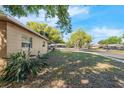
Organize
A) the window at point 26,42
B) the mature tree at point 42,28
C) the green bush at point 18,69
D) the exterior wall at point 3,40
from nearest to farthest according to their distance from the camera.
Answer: the green bush at point 18,69 → the exterior wall at point 3,40 → the window at point 26,42 → the mature tree at point 42,28

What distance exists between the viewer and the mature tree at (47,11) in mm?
8363

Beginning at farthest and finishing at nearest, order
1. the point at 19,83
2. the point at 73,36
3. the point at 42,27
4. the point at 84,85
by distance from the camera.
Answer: the point at 73,36 < the point at 42,27 < the point at 19,83 < the point at 84,85

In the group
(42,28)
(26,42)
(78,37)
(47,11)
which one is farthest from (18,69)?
(78,37)

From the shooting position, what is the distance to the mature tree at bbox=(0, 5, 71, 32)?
8363 mm

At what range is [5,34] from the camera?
8875 millimetres

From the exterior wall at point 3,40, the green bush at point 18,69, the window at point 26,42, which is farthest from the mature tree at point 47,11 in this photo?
the window at point 26,42

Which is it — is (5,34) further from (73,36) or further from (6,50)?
(73,36)

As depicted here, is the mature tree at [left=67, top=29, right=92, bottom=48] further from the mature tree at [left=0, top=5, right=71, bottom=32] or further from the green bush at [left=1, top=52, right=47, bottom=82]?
the green bush at [left=1, top=52, right=47, bottom=82]

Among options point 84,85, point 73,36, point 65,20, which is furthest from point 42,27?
point 84,85

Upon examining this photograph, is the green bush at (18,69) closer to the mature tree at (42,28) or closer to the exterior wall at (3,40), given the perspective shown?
the exterior wall at (3,40)

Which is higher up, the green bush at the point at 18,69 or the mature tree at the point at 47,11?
the mature tree at the point at 47,11
